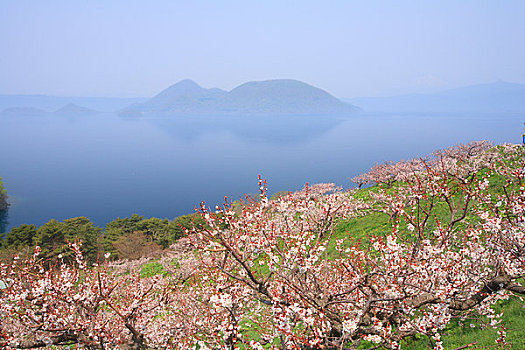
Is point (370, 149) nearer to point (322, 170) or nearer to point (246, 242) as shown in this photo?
point (322, 170)

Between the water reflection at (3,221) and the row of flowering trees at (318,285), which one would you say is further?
the water reflection at (3,221)


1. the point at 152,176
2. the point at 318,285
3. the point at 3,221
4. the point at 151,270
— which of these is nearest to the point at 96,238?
the point at 151,270

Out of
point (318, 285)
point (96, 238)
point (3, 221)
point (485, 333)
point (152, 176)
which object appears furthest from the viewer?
point (152, 176)

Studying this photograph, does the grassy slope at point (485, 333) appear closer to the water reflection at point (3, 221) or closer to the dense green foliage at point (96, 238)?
the dense green foliage at point (96, 238)

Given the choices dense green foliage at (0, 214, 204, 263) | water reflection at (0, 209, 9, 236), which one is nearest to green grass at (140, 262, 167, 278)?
dense green foliage at (0, 214, 204, 263)

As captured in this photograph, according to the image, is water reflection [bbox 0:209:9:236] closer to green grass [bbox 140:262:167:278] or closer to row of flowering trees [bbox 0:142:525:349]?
green grass [bbox 140:262:167:278]

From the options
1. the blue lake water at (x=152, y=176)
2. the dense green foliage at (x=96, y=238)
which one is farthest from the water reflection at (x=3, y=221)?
the dense green foliage at (x=96, y=238)

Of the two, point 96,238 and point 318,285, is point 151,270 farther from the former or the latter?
point 318,285

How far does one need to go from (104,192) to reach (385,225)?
111357mm

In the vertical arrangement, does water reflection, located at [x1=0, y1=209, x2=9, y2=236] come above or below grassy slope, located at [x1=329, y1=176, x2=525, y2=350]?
below

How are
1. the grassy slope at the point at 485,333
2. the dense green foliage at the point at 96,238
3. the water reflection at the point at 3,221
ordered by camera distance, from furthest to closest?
the water reflection at the point at 3,221 < the dense green foliage at the point at 96,238 < the grassy slope at the point at 485,333

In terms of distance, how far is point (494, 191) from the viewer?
55.1 feet

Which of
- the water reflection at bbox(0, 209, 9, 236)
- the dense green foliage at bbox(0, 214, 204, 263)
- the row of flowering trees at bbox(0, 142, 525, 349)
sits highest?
the row of flowering trees at bbox(0, 142, 525, 349)

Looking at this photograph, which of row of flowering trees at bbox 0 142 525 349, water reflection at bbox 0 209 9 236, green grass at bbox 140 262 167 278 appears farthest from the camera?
water reflection at bbox 0 209 9 236
